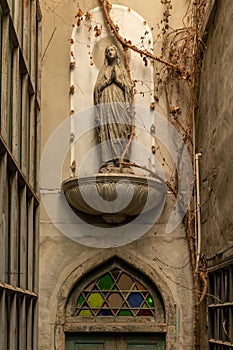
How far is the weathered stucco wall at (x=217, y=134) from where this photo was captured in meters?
5.71

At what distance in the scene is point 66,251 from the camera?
731 cm

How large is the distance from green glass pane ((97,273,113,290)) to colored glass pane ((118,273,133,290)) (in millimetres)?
83

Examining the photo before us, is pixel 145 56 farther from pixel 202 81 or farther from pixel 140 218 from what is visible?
pixel 140 218

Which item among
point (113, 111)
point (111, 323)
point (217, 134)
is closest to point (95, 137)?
point (113, 111)

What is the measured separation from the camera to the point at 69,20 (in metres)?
7.71

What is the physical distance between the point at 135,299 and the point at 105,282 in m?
0.31

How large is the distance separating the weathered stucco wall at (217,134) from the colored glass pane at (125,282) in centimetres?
76

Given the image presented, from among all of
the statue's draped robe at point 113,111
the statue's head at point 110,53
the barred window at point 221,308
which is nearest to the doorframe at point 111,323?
the barred window at point 221,308

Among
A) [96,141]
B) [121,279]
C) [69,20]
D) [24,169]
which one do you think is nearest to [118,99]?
[96,141]

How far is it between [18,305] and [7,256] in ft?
1.87

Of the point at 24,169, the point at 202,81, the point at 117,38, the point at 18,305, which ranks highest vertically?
the point at 117,38

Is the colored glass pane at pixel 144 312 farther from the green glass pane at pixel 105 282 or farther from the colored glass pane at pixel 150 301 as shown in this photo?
the green glass pane at pixel 105 282

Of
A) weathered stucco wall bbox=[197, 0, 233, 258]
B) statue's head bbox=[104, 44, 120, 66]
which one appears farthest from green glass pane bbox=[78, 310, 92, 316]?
statue's head bbox=[104, 44, 120, 66]

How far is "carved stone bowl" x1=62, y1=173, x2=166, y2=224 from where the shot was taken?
694 cm
